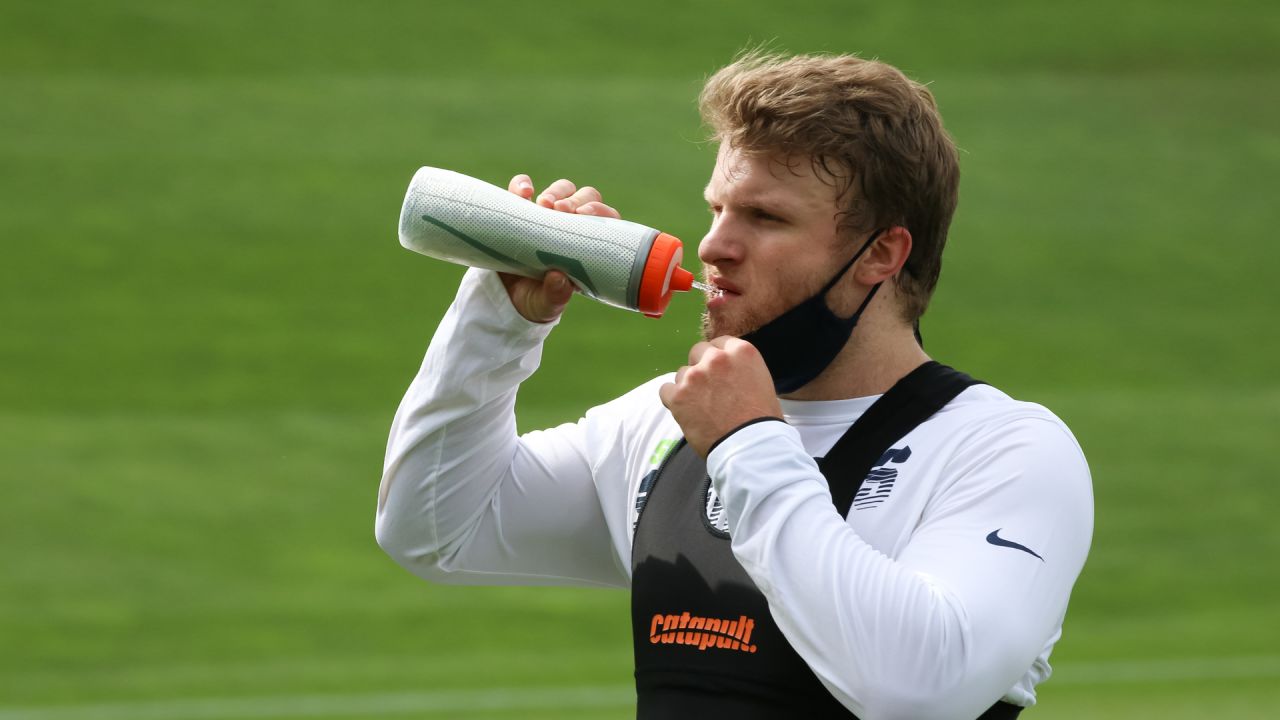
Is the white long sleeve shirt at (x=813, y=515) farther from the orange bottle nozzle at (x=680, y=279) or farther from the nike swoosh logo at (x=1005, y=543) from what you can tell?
the orange bottle nozzle at (x=680, y=279)

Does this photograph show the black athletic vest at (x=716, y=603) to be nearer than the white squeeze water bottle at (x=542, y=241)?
Yes

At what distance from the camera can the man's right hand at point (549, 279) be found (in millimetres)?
3250

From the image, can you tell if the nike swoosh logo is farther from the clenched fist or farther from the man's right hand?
the man's right hand

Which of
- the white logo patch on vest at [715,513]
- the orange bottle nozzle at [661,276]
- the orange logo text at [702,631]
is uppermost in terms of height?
the orange bottle nozzle at [661,276]

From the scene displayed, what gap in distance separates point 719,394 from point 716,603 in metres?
0.41

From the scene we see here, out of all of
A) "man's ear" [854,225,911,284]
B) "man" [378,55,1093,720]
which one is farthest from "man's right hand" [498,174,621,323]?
"man's ear" [854,225,911,284]

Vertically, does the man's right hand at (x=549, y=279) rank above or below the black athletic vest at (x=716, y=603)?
above

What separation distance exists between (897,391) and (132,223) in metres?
10.3

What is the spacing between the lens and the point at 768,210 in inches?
127

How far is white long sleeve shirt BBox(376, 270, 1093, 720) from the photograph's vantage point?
2684 mm

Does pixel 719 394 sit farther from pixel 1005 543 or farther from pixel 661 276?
pixel 1005 543

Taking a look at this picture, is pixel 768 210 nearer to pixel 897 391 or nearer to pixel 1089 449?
pixel 897 391

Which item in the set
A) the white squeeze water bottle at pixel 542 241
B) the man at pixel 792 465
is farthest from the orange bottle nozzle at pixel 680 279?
the man at pixel 792 465

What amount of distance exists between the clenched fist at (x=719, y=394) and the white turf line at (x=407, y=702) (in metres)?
5.43
